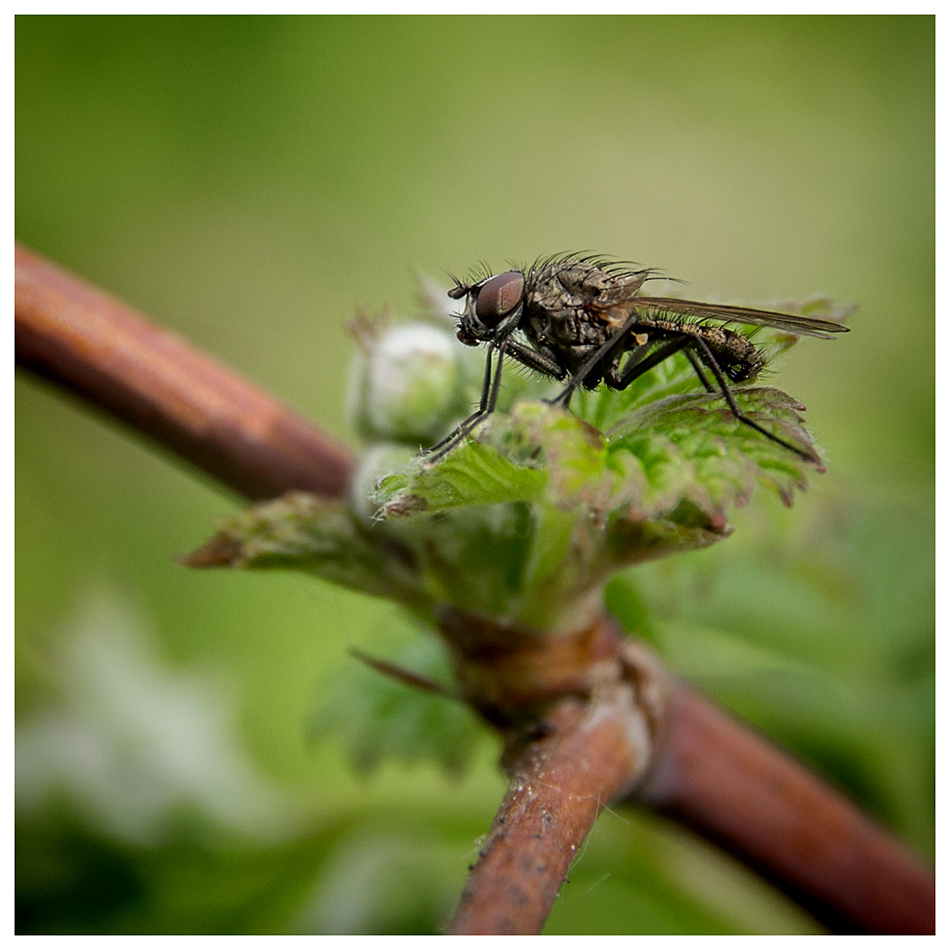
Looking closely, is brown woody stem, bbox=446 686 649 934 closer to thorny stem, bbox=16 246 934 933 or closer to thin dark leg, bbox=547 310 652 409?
thorny stem, bbox=16 246 934 933

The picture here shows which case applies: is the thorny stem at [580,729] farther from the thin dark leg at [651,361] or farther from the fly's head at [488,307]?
the thin dark leg at [651,361]

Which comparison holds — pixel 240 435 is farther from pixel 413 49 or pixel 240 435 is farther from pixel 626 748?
pixel 413 49

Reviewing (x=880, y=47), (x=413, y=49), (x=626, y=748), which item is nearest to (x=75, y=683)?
(x=626, y=748)

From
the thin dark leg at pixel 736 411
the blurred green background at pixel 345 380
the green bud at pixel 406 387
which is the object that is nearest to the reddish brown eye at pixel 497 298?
the green bud at pixel 406 387

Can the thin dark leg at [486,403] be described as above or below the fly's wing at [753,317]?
below

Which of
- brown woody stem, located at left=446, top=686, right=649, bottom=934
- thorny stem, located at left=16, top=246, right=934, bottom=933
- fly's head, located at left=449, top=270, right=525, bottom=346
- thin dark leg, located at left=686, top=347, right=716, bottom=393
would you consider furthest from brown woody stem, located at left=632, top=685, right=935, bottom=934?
fly's head, located at left=449, top=270, right=525, bottom=346

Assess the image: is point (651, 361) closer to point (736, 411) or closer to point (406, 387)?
point (736, 411)

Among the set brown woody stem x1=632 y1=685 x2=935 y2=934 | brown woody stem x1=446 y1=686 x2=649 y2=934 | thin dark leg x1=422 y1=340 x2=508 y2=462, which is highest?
thin dark leg x1=422 y1=340 x2=508 y2=462
